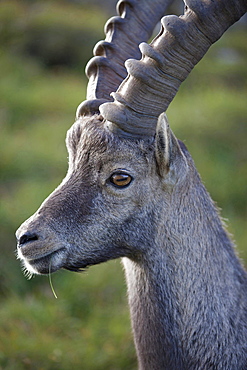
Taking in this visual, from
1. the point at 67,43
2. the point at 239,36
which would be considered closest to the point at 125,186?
the point at 67,43

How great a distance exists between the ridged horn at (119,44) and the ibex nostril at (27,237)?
0.94 metres

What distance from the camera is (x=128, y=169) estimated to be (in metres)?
3.29

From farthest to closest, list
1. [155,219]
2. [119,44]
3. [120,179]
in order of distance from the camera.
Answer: [119,44]
[155,219]
[120,179]

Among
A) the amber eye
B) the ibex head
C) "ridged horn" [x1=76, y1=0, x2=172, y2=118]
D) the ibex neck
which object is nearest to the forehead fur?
the ibex head

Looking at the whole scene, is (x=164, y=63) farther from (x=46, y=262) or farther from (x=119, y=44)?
(x=46, y=262)

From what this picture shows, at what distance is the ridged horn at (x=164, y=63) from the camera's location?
3.17 m

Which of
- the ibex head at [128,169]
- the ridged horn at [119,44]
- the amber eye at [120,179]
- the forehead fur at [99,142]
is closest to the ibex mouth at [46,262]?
the ibex head at [128,169]

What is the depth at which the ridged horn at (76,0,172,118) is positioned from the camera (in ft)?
12.6

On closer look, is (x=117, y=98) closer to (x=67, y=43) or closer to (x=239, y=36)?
(x=67, y=43)

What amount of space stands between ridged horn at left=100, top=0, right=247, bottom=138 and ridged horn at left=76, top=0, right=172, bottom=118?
45 centimetres

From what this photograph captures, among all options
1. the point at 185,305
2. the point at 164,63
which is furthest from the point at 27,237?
the point at 164,63

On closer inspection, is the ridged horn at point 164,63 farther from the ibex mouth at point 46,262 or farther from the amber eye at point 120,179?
the ibex mouth at point 46,262

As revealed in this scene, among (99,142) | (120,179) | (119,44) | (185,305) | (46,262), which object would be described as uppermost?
(119,44)

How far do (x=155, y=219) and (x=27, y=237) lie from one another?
768 millimetres
